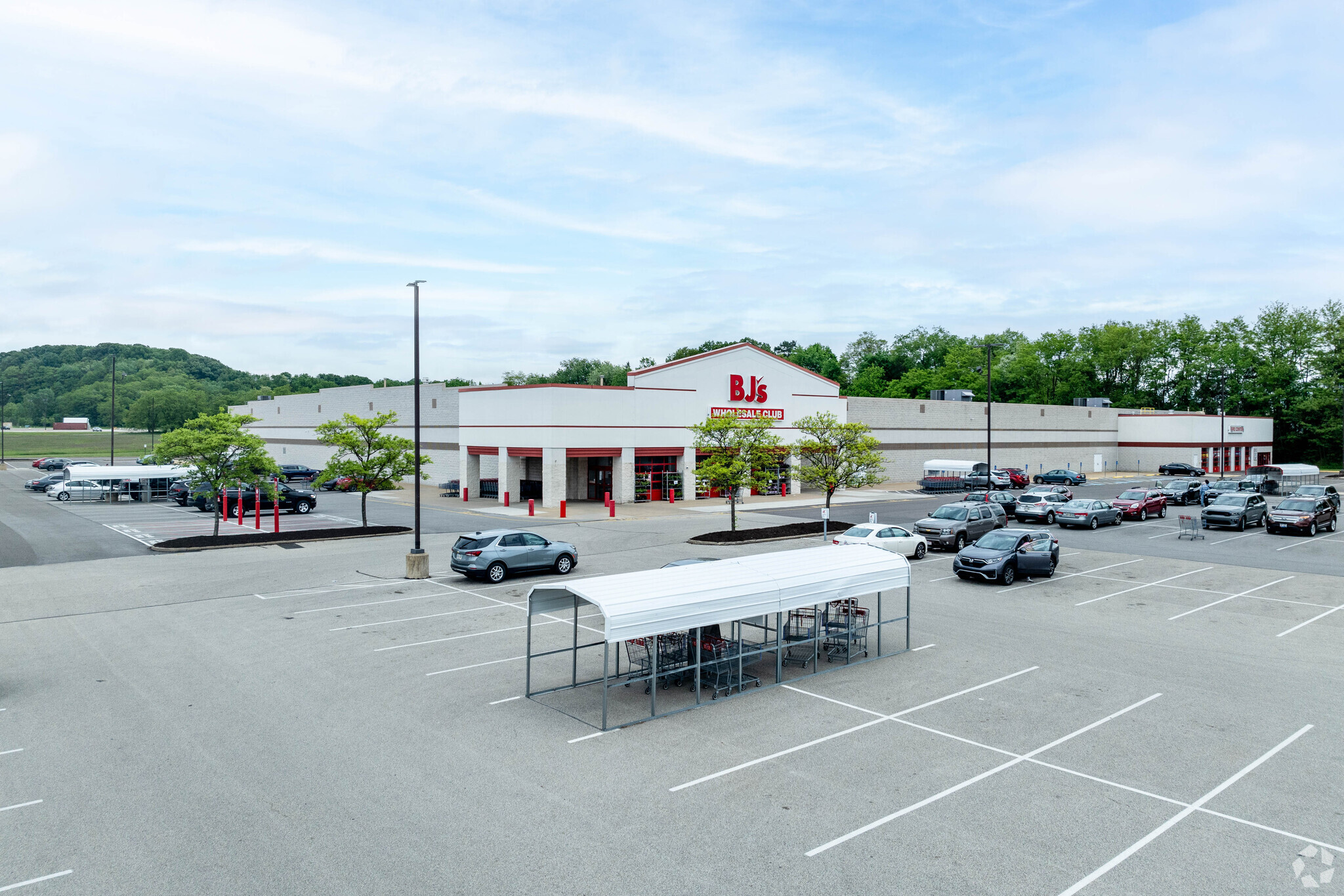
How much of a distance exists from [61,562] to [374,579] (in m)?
11.2

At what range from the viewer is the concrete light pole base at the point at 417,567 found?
24.3m

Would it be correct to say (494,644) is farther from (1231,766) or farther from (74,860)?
(1231,766)

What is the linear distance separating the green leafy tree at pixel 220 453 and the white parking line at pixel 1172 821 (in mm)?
30398

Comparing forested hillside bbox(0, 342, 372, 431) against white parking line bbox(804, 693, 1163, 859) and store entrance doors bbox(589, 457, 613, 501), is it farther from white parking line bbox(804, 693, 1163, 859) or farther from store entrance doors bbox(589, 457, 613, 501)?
white parking line bbox(804, 693, 1163, 859)

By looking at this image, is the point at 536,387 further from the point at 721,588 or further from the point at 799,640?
the point at 721,588

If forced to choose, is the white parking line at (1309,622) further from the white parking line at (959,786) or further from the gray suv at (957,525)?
the gray suv at (957,525)

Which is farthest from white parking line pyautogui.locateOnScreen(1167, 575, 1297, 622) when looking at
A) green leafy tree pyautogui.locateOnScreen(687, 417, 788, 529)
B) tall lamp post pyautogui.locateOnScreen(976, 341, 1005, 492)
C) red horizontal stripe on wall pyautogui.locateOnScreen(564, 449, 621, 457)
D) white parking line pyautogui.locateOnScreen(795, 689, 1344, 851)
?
red horizontal stripe on wall pyautogui.locateOnScreen(564, 449, 621, 457)

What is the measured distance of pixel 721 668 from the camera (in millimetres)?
14305

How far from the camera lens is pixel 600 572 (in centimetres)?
2503

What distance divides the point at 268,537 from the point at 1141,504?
131 feet

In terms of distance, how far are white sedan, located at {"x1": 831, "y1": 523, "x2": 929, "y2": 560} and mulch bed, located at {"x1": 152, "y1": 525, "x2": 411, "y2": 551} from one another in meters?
18.3

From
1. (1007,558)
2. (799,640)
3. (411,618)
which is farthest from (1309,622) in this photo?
(411,618)

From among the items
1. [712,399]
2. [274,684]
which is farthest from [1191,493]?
[274,684]

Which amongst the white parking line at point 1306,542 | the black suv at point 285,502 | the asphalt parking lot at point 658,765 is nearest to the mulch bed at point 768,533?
the asphalt parking lot at point 658,765
